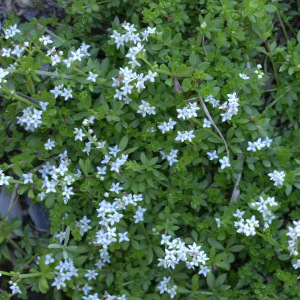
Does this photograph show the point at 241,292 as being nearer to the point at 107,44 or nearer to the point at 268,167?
the point at 268,167

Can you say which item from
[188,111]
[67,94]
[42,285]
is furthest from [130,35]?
[42,285]

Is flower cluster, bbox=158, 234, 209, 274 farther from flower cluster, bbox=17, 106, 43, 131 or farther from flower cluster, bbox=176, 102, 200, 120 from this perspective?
flower cluster, bbox=17, 106, 43, 131

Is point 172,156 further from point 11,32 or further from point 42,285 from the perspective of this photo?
point 11,32

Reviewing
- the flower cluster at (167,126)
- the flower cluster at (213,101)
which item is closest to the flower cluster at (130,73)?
the flower cluster at (167,126)

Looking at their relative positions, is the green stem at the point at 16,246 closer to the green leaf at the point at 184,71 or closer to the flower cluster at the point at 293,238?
the green leaf at the point at 184,71

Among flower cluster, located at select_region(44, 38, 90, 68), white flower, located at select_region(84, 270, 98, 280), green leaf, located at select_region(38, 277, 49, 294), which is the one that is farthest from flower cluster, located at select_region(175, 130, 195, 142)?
green leaf, located at select_region(38, 277, 49, 294)

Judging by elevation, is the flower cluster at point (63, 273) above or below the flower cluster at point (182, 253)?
below
